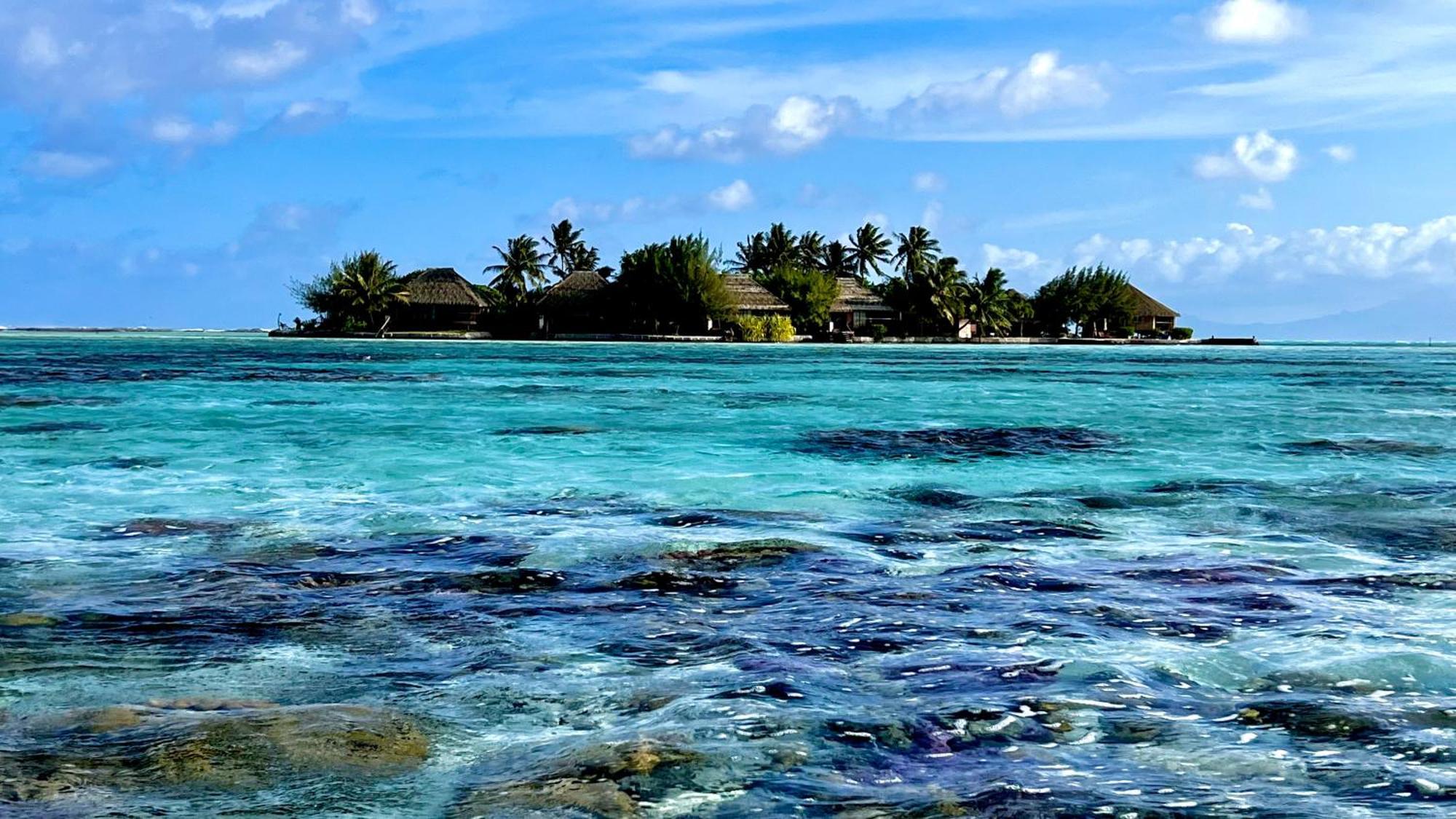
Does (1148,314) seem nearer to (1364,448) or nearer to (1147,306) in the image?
(1147,306)

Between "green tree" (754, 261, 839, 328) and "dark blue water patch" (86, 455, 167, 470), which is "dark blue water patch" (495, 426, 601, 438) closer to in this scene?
"dark blue water patch" (86, 455, 167, 470)

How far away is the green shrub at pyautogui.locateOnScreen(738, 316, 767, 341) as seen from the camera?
6494 centimetres

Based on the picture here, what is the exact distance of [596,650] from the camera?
4777mm

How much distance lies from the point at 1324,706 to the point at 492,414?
1517cm

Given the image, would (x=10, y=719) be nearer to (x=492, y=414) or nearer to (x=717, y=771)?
(x=717, y=771)

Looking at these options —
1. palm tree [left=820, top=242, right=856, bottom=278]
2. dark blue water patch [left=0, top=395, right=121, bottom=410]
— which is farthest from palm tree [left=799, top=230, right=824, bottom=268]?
dark blue water patch [left=0, top=395, right=121, bottom=410]

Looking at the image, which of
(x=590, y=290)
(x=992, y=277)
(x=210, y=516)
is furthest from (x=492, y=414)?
(x=992, y=277)

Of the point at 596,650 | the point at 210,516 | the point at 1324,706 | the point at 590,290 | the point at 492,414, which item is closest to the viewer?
the point at 1324,706

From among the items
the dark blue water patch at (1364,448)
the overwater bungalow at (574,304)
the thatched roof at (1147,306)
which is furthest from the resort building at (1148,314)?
the dark blue water patch at (1364,448)

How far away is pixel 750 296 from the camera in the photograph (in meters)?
66.6

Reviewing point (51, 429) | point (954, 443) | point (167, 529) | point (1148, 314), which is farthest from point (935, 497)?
point (1148, 314)

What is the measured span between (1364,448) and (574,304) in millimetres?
56363

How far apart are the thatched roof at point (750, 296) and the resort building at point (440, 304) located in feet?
48.2

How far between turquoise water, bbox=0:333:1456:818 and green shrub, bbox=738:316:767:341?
5176 cm
